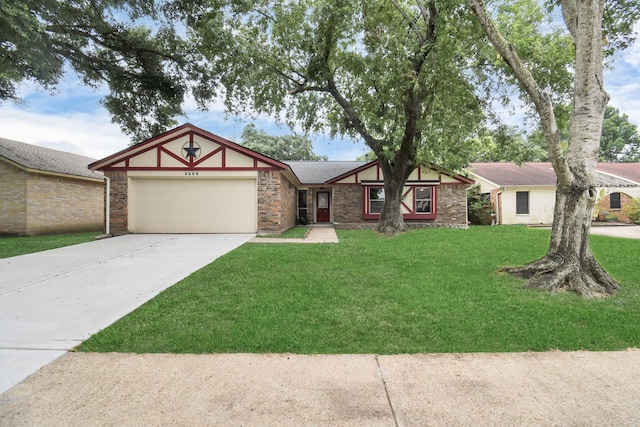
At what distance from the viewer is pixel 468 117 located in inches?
453

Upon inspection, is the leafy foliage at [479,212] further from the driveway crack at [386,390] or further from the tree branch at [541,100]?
the driveway crack at [386,390]

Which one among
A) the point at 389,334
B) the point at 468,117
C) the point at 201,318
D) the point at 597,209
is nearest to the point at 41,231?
the point at 201,318

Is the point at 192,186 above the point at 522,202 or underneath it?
above

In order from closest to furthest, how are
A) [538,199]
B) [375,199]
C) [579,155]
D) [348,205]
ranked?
[579,155] → [375,199] → [348,205] → [538,199]

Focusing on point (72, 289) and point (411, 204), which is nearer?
point (72, 289)

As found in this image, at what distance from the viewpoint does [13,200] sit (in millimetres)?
12234

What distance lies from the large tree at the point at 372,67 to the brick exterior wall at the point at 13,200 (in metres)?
8.08

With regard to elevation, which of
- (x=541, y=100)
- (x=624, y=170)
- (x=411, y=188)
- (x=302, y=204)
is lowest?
(x=302, y=204)

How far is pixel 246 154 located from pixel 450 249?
25.9ft

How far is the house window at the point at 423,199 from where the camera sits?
16.3m

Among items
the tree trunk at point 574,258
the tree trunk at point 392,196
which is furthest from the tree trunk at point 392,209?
the tree trunk at point 574,258

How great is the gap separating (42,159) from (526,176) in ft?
86.7

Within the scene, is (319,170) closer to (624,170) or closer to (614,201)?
(614,201)

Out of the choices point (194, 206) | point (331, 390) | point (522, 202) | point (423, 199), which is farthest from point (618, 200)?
point (331, 390)
